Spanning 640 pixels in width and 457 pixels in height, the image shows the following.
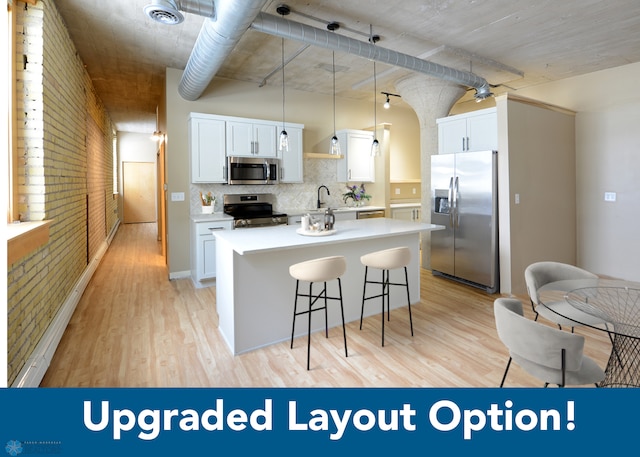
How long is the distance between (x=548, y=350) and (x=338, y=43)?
3.07 meters

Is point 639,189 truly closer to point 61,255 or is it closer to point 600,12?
point 600,12

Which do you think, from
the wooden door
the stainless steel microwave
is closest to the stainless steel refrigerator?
the stainless steel microwave

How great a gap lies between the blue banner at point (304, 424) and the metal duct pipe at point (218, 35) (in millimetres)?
2490

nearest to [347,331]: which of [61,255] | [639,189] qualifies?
[61,255]

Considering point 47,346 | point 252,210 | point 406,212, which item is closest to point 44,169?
point 47,346

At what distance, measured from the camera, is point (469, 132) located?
4.67m

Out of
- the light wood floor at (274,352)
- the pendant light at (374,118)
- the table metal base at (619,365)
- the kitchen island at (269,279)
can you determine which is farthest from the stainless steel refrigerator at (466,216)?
the table metal base at (619,365)

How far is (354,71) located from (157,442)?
504 cm

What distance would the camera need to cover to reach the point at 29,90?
8.79 feet

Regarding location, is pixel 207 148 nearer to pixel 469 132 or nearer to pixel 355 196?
pixel 355 196

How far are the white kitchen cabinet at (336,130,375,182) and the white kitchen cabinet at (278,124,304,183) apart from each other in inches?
37.7

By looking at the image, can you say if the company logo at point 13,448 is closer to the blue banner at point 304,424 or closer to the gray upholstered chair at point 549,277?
the blue banner at point 304,424

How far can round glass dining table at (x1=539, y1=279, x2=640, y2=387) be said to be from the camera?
1782 millimetres

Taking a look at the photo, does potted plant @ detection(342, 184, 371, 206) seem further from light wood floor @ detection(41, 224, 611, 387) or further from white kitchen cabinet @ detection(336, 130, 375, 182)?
light wood floor @ detection(41, 224, 611, 387)
